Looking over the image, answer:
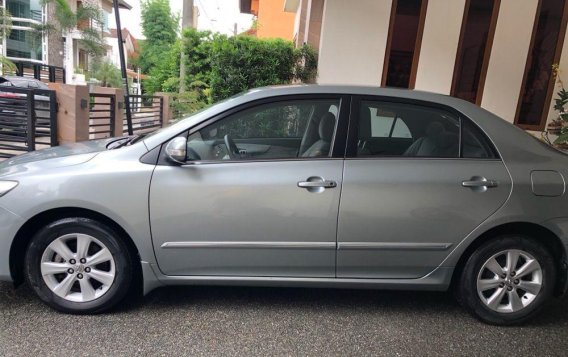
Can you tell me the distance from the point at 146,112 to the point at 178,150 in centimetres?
912

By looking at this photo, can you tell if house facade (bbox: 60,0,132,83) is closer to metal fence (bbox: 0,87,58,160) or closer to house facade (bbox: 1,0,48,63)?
house facade (bbox: 1,0,48,63)

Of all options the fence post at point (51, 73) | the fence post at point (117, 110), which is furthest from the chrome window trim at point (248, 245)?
the fence post at point (51, 73)

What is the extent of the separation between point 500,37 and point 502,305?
6282mm

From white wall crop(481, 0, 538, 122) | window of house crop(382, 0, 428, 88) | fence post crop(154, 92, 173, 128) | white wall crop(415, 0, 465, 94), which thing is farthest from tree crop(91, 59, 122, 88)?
white wall crop(481, 0, 538, 122)

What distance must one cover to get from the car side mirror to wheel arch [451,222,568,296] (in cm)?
202

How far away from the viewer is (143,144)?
3117 millimetres

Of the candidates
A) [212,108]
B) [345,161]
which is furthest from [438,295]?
[212,108]

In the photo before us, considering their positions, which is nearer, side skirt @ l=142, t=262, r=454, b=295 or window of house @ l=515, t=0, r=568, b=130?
side skirt @ l=142, t=262, r=454, b=295

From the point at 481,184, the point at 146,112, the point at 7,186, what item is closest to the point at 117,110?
the point at 146,112

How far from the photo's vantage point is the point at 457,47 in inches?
316

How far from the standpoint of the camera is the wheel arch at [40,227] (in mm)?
3014

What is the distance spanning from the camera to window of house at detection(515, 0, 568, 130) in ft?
26.0

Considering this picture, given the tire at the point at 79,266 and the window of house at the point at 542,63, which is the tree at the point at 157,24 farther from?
the tire at the point at 79,266

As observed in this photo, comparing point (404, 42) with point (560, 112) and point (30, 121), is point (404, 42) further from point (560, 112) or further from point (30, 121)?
point (30, 121)
